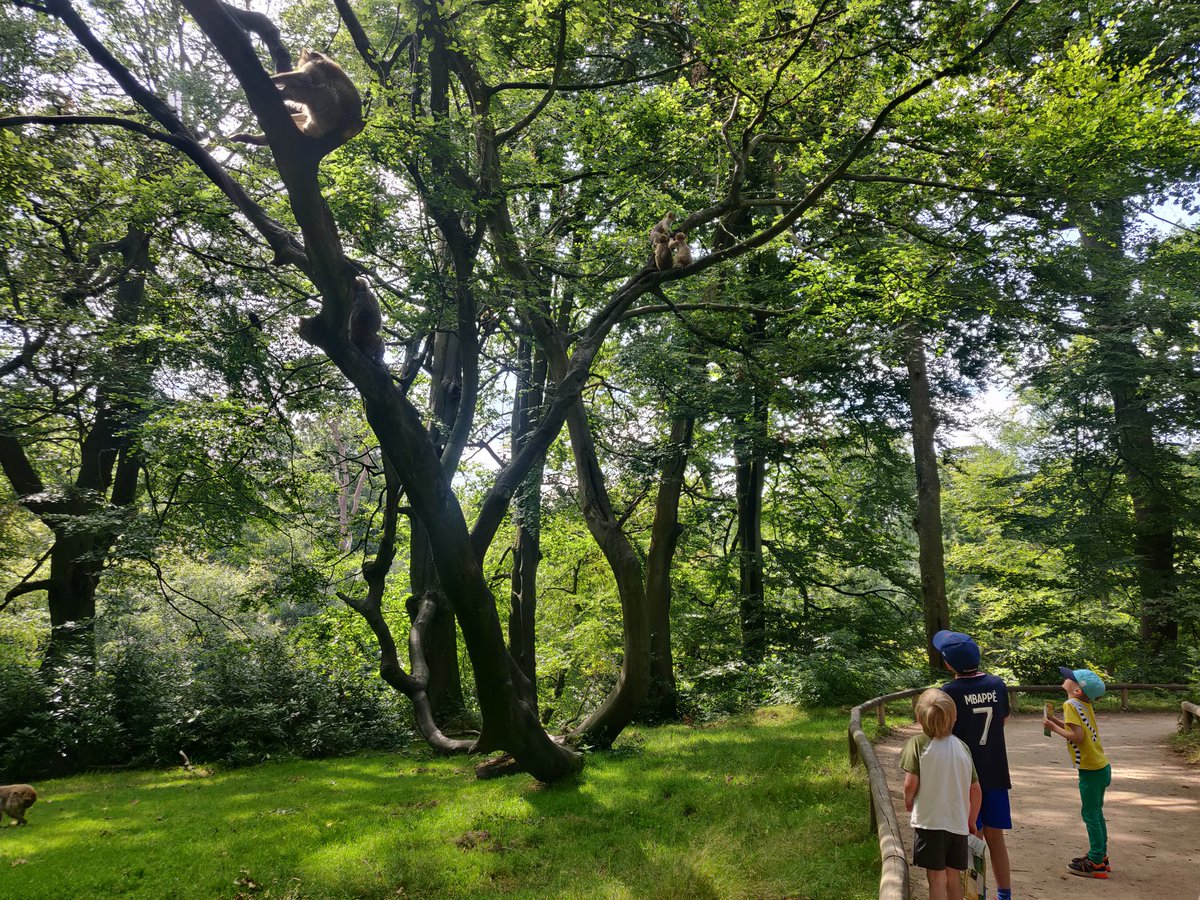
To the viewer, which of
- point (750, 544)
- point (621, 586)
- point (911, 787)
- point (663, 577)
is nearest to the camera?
point (911, 787)

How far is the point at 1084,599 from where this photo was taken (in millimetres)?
18594

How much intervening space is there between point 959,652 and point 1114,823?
14.9ft

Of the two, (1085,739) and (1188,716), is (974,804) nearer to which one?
(1085,739)

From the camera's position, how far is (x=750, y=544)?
749 inches

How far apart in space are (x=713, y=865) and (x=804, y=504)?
15026 millimetres

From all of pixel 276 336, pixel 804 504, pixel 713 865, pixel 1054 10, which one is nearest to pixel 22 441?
pixel 276 336

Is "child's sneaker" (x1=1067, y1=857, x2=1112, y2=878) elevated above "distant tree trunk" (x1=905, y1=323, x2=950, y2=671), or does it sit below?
below

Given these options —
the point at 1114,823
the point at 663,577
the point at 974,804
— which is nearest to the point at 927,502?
the point at 663,577

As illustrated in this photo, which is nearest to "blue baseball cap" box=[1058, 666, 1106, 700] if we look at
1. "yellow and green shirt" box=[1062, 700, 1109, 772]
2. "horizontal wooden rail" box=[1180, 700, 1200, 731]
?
"yellow and green shirt" box=[1062, 700, 1109, 772]

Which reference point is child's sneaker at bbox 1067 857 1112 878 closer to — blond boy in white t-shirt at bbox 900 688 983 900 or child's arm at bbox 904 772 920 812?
blond boy in white t-shirt at bbox 900 688 983 900

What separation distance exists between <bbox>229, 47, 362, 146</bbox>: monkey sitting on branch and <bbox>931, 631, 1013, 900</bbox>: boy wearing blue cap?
19.4ft

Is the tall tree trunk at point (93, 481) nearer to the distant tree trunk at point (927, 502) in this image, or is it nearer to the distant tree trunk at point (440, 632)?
the distant tree trunk at point (440, 632)

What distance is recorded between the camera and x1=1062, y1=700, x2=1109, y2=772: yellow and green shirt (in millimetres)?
5363

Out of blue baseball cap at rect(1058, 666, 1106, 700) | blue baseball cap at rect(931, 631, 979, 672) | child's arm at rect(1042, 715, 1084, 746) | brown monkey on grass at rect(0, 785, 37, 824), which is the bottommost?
brown monkey on grass at rect(0, 785, 37, 824)
